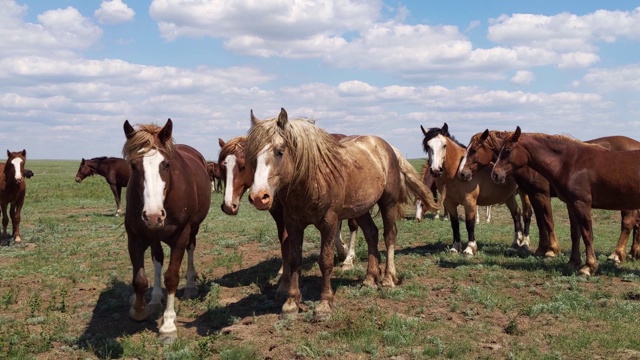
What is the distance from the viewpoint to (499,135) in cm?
1079

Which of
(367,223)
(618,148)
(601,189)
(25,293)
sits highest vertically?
(618,148)

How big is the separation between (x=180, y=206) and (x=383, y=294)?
3492mm

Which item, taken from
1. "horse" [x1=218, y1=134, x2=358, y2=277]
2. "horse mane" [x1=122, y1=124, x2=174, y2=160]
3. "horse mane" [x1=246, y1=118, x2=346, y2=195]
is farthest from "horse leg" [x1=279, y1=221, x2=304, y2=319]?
"horse mane" [x1=122, y1=124, x2=174, y2=160]

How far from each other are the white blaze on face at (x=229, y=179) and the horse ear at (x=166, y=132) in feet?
3.32

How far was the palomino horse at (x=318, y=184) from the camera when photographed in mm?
6086

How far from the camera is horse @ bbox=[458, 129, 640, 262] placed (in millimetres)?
10578

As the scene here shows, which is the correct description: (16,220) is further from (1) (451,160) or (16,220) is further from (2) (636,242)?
(2) (636,242)

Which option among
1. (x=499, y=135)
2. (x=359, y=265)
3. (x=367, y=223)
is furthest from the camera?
(x=499, y=135)

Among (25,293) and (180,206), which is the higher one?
(180,206)

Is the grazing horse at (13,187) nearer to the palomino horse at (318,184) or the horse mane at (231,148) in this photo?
the horse mane at (231,148)

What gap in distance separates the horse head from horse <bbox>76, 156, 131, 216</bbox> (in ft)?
62.3

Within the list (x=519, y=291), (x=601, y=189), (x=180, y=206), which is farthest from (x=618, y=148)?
(x=180, y=206)

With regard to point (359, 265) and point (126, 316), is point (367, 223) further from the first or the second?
point (126, 316)

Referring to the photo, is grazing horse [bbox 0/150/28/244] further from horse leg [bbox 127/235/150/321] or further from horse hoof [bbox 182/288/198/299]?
horse leg [bbox 127/235/150/321]
